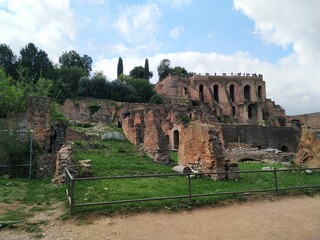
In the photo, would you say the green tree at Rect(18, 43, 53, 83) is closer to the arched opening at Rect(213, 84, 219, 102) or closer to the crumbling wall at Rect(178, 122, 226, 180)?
the arched opening at Rect(213, 84, 219, 102)

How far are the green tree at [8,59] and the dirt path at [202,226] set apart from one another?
5534 cm

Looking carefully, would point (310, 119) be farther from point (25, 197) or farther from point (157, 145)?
point (25, 197)

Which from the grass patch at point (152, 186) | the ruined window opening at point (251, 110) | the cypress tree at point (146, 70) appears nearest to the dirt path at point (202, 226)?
the grass patch at point (152, 186)

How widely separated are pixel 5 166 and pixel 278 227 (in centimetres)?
1145

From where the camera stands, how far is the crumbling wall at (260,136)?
106 feet

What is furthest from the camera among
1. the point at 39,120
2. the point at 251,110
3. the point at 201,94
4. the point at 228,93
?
the point at 228,93

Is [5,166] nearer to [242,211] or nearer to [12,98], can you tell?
[12,98]

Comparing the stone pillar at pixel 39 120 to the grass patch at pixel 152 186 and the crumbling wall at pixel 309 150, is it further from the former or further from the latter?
the crumbling wall at pixel 309 150

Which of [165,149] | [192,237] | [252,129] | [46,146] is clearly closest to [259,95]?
[252,129]

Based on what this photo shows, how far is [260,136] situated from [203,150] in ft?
74.7

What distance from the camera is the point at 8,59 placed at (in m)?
56.4

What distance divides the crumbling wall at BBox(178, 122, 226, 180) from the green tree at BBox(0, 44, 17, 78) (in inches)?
1950

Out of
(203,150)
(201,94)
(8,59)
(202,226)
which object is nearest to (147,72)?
(201,94)

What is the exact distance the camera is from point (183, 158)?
1581 centimetres
